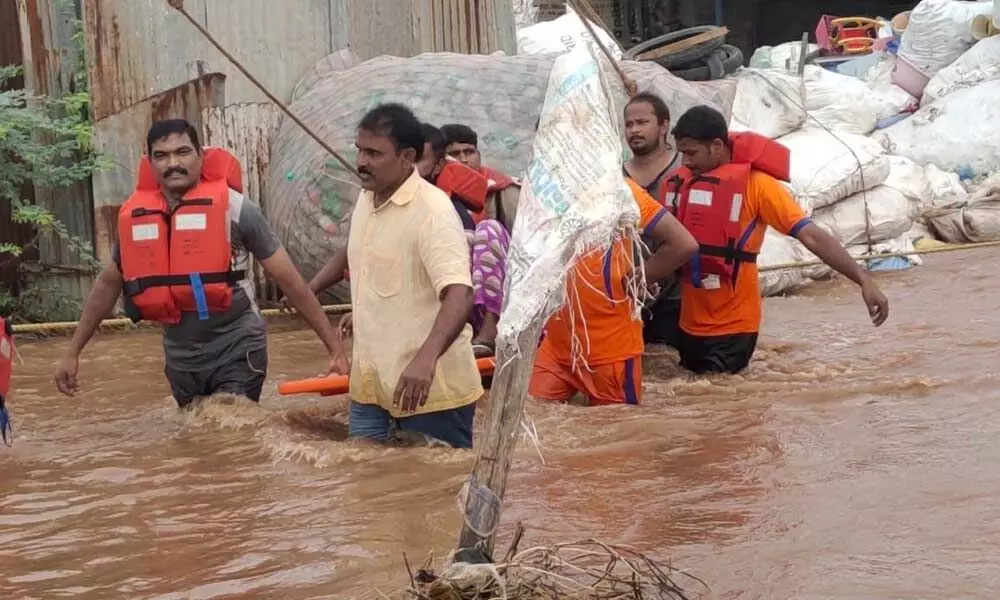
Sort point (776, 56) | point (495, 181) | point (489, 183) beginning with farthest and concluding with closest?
point (776, 56) < point (495, 181) < point (489, 183)

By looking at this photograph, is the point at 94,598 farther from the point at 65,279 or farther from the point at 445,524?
the point at 65,279

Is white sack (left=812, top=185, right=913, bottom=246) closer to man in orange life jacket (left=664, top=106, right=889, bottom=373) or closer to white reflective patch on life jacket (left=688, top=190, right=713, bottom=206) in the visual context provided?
man in orange life jacket (left=664, top=106, right=889, bottom=373)

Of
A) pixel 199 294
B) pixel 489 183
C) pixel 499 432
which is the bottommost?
pixel 499 432

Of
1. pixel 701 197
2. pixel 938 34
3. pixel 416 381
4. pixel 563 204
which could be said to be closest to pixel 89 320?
pixel 416 381

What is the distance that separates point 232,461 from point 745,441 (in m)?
1.98

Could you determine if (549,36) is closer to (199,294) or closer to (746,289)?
(746,289)

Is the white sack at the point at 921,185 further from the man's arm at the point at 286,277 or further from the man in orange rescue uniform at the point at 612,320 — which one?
the man's arm at the point at 286,277

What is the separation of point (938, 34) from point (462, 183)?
32.1 feet

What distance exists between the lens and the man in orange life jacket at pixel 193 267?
580cm

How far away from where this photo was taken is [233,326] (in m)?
6.03

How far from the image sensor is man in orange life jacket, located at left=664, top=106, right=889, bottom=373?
21.8 feet

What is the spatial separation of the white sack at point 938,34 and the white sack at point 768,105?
3.41 metres

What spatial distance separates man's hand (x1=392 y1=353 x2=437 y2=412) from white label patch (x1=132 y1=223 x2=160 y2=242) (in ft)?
5.40

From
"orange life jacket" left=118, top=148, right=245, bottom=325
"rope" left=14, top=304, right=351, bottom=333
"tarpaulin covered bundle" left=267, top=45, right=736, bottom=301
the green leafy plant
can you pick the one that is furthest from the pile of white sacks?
"orange life jacket" left=118, top=148, right=245, bottom=325
